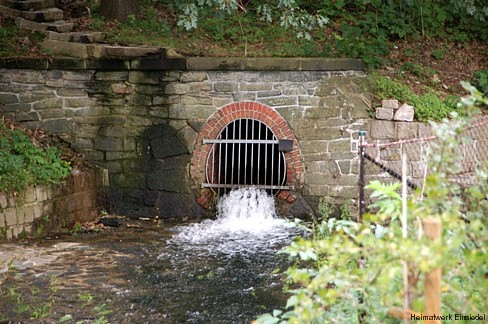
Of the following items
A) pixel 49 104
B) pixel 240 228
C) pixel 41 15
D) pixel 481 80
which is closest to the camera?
pixel 240 228

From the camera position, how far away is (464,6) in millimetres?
11711

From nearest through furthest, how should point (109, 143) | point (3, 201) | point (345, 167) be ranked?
1. point (3, 201)
2. point (345, 167)
3. point (109, 143)

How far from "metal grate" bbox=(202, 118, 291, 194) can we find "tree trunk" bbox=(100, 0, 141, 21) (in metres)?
2.85

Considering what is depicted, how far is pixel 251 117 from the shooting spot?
10398 mm

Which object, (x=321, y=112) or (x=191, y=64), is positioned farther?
(x=191, y=64)

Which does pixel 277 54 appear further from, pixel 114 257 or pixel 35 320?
pixel 35 320

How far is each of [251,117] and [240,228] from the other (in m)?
1.70

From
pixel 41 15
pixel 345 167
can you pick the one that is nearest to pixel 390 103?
pixel 345 167

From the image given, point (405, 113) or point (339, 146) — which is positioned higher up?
point (405, 113)

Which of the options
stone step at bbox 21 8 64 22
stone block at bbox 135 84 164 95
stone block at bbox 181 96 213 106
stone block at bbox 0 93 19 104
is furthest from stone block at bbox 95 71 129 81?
stone step at bbox 21 8 64 22

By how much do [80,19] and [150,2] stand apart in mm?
1468

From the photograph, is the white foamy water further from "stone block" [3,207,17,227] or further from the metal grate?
"stone block" [3,207,17,227]

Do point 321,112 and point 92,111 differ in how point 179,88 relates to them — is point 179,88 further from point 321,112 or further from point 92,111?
point 321,112

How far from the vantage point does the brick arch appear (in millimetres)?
10344
